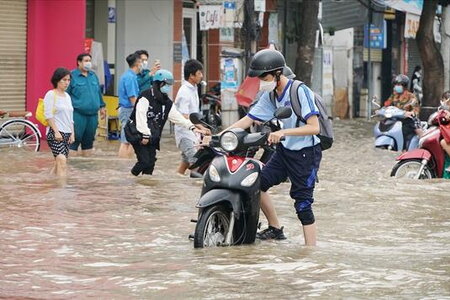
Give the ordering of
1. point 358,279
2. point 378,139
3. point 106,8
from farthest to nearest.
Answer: point 106,8 < point 378,139 < point 358,279

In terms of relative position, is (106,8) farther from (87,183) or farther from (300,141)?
(300,141)

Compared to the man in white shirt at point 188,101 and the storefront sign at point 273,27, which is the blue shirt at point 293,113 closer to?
the man in white shirt at point 188,101

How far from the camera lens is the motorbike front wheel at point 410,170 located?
1545cm

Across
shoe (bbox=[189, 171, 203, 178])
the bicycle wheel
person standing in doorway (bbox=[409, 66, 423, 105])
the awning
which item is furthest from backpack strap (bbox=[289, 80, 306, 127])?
person standing in doorway (bbox=[409, 66, 423, 105])

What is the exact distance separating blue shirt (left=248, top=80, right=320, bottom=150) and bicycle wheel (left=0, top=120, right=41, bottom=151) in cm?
939

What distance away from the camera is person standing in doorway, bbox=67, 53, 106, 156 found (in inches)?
662

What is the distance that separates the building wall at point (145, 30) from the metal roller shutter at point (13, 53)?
353 cm

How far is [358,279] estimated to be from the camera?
8125 millimetres

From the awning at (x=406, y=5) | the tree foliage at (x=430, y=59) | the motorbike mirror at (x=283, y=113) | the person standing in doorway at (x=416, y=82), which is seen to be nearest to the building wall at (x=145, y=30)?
the tree foliage at (x=430, y=59)

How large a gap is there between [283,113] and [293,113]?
43cm

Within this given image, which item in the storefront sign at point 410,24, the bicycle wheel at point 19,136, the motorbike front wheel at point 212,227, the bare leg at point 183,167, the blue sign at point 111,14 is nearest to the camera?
the motorbike front wheel at point 212,227

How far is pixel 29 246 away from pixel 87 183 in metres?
4.81

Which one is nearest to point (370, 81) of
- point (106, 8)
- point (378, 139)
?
point (106, 8)

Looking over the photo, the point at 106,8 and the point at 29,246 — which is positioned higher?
the point at 106,8
